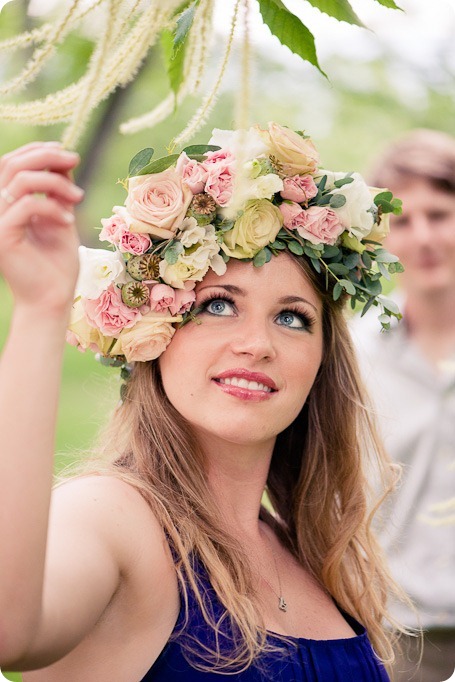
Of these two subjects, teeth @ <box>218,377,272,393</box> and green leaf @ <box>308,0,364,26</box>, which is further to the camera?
teeth @ <box>218,377,272,393</box>

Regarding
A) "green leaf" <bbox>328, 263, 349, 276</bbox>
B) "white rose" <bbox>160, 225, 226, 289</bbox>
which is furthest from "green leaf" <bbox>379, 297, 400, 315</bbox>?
"white rose" <bbox>160, 225, 226, 289</bbox>

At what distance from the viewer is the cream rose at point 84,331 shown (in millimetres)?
2777

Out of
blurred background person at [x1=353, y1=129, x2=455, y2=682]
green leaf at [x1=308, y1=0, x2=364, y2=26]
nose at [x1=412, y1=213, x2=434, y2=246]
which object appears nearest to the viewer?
green leaf at [x1=308, y1=0, x2=364, y2=26]

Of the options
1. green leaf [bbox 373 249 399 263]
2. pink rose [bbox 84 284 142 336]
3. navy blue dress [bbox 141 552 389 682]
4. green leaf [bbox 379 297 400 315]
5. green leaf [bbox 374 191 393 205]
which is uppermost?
green leaf [bbox 374 191 393 205]

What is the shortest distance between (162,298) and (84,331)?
286 millimetres

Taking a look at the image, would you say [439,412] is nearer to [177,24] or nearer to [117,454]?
[117,454]

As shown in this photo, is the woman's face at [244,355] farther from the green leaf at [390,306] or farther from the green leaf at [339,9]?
the green leaf at [339,9]

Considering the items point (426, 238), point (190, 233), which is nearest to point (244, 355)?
point (190, 233)

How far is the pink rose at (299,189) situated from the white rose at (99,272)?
53 cm

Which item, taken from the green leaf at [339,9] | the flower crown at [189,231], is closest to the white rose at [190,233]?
the flower crown at [189,231]

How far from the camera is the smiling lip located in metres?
2.56

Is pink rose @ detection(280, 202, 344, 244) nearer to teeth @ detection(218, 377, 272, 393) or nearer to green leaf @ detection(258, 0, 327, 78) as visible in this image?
teeth @ detection(218, 377, 272, 393)

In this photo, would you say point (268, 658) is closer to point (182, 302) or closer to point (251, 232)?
point (182, 302)

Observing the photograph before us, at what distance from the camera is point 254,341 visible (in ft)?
8.50
